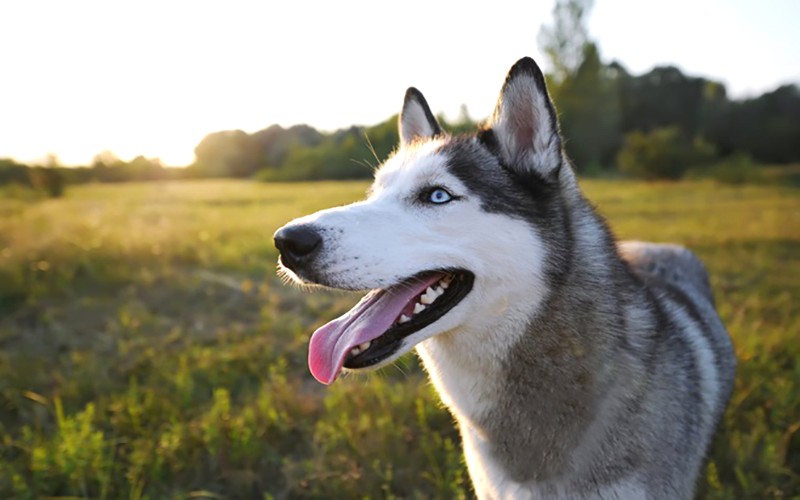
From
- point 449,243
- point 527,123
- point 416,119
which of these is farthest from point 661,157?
point 449,243

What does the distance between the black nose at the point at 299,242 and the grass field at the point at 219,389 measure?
4.80ft

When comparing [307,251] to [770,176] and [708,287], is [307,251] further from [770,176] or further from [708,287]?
[770,176]

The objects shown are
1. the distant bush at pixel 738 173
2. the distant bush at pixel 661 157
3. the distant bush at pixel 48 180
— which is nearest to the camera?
the distant bush at pixel 48 180

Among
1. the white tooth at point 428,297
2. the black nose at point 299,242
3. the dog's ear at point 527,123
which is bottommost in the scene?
the white tooth at point 428,297

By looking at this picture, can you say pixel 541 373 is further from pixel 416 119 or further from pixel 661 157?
pixel 661 157

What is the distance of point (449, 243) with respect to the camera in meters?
2.05

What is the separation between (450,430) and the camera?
3.39 meters

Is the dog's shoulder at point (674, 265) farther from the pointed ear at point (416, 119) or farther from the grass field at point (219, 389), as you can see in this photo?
the pointed ear at point (416, 119)

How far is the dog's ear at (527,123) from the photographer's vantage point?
2117 millimetres

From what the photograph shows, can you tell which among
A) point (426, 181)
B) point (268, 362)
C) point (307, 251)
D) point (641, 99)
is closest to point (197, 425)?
point (268, 362)

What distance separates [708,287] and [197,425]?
3.58 m

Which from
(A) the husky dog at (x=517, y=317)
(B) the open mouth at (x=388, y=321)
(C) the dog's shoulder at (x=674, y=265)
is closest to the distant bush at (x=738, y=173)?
(C) the dog's shoulder at (x=674, y=265)

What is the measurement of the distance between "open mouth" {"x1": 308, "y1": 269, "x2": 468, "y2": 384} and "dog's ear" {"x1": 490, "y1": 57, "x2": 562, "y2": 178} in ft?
1.87

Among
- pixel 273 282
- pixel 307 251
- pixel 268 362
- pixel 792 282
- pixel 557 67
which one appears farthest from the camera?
pixel 557 67
